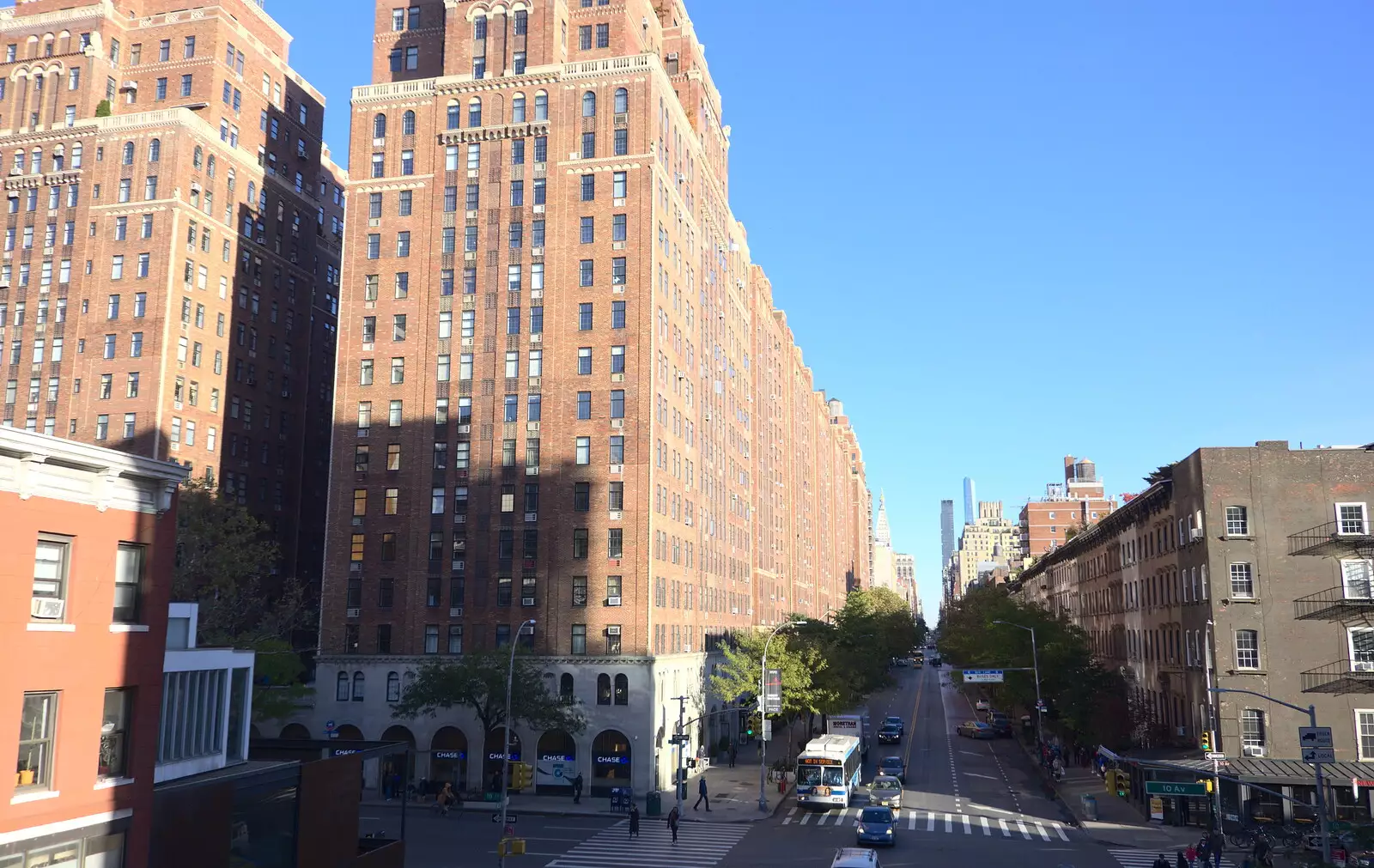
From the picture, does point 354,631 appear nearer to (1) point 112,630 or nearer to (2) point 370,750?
(2) point 370,750

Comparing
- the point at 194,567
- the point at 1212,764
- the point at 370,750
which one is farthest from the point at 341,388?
the point at 1212,764

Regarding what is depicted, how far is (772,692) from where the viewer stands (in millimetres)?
66375

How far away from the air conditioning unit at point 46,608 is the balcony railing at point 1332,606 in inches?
2129

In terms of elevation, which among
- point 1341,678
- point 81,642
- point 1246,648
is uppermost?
point 81,642

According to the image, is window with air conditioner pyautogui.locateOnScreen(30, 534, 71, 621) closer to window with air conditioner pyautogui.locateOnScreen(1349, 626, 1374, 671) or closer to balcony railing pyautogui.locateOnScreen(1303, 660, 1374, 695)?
balcony railing pyautogui.locateOnScreen(1303, 660, 1374, 695)

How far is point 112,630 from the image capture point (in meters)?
25.7

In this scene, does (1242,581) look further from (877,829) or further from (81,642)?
(81,642)

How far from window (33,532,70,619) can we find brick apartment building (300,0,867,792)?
44.8 metres

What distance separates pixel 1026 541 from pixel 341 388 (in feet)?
499

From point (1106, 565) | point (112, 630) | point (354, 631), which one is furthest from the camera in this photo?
point (1106, 565)

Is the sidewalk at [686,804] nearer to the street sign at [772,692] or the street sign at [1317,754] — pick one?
the street sign at [772,692]

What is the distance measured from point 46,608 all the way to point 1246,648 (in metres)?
53.0

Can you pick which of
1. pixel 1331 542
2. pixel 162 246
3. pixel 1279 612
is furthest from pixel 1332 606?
pixel 162 246

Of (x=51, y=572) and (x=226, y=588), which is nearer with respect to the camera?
(x=51, y=572)
